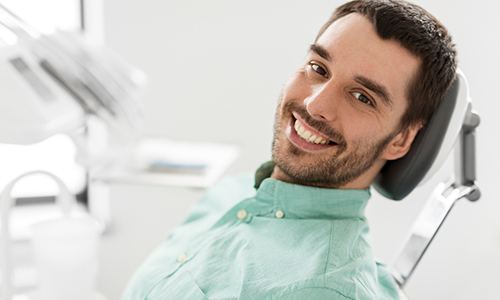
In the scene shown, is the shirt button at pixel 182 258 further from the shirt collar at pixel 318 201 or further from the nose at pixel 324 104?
the nose at pixel 324 104

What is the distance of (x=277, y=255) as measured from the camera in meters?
1.06

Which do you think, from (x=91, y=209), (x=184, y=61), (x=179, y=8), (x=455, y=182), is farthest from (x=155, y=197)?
(x=455, y=182)

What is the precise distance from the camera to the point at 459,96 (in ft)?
3.61

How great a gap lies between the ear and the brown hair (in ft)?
0.04

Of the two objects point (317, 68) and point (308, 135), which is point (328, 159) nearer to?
point (308, 135)

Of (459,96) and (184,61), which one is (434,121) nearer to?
(459,96)

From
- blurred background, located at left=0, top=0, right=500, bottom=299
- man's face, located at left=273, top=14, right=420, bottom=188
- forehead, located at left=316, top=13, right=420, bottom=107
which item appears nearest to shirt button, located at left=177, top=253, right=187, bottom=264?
man's face, located at left=273, top=14, right=420, bottom=188

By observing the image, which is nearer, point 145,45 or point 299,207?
point 299,207

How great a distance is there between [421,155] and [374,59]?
208mm

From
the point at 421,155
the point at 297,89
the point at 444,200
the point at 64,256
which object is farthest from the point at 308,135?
the point at 64,256

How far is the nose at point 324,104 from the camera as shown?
3.62ft

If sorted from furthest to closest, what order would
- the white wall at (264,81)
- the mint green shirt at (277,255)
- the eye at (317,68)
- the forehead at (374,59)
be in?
1. the white wall at (264,81)
2. the eye at (317,68)
3. the forehead at (374,59)
4. the mint green shirt at (277,255)

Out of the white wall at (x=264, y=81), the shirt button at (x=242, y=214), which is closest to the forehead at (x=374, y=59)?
the shirt button at (x=242, y=214)

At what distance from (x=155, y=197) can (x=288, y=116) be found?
77cm
